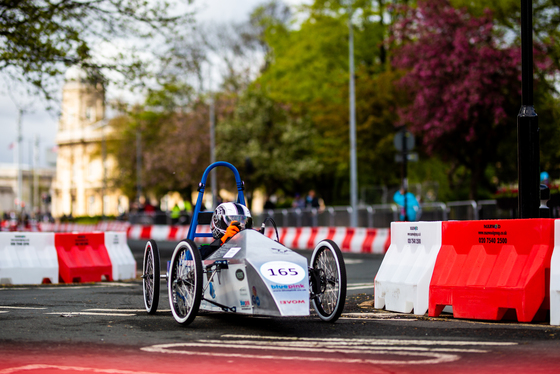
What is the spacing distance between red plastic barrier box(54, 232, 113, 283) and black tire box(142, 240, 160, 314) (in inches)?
192

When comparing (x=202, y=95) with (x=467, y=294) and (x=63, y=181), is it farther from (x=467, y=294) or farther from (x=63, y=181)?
(x=63, y=181)

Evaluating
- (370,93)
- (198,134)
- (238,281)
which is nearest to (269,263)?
(238,281)

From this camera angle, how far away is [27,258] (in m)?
13.7

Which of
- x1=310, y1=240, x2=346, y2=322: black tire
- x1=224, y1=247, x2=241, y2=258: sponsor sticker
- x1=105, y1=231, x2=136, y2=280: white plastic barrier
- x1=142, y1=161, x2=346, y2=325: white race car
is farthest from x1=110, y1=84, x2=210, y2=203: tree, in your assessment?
x1=224, y1=247, x2=241, y2=258: sponsor sticker

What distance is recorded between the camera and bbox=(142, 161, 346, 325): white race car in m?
7.13

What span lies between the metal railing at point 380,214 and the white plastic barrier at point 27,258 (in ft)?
31.6

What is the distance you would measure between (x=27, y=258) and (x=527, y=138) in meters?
8.17

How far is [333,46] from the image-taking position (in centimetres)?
4247

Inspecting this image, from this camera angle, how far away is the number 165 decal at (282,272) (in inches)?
282

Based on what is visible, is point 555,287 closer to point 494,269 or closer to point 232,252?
point 494,269

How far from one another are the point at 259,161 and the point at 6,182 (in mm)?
99826

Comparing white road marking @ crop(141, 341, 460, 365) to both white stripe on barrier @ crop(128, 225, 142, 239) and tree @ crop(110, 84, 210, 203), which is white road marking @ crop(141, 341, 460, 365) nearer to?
white stripe on barrier @ crop(128, 225, 142, 239)

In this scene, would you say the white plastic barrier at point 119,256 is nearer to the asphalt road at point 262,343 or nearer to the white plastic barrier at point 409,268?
the asphalt road at point 262,343

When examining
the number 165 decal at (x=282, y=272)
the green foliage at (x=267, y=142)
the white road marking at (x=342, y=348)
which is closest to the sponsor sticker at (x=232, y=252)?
the number 165 decal at (x=282, y=272)
